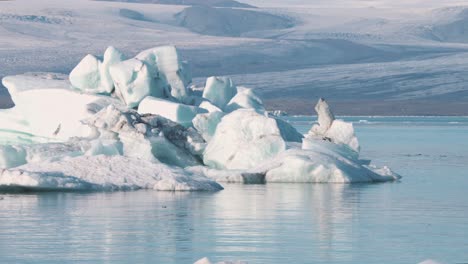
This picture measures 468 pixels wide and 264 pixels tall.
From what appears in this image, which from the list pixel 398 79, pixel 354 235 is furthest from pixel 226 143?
pixel 398 79

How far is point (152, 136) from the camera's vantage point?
16203mm

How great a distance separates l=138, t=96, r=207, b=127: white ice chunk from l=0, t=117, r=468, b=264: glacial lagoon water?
8.66 feet

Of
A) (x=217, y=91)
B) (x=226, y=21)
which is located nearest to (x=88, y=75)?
(x=217, y=91)

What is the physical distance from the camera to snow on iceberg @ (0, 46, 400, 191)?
14570 mm

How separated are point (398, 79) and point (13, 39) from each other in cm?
2029

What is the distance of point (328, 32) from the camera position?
77875 mm

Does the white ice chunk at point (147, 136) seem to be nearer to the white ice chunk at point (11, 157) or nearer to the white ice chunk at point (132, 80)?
the white ice chunk at point (11, 157)

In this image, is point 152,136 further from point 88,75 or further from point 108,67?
point 88,75

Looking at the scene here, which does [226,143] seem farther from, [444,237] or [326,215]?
[444,237]

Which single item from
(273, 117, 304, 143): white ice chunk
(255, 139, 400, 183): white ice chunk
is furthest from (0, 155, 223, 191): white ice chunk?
(273, 117, 304, 143): white ice chunk

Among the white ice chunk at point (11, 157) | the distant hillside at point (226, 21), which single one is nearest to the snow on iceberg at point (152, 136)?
the white ice chunk at point (11, 157)

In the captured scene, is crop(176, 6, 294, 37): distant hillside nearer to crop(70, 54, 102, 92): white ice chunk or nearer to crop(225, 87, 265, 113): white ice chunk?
crop(225, 87, 265, 113): white ice chunk

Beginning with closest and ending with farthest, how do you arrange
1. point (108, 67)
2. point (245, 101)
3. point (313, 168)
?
point (313, 168), point (108, 67), point (245, 101)

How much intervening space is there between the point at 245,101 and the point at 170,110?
2.12 meters
